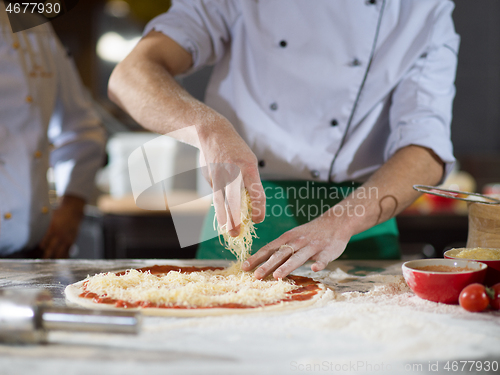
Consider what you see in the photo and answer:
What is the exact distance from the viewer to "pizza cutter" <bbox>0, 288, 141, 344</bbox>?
80 cm

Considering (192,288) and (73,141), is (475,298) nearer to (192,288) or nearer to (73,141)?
(192,288)

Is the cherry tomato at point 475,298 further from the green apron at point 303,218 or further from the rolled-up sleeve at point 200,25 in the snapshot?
the rolled-up sleeve at point 200,25

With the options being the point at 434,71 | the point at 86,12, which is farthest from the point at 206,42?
the point at 86,12

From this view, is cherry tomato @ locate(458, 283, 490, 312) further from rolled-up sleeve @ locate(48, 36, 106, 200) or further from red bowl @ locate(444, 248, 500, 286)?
rolled-up sleeve @ locate(48, 36, 106, 200)

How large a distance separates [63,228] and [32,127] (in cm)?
50

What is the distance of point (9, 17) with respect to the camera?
1.98 m

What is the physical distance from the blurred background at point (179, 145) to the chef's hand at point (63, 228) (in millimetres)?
494

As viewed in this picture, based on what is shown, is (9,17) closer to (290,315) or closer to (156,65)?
(156,65)

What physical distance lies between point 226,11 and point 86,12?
3837mm

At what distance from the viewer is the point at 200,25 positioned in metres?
1.66

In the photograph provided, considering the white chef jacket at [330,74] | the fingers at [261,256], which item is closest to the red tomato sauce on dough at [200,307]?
the fingers at [261,256]

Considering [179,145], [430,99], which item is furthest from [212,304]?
[179,145]

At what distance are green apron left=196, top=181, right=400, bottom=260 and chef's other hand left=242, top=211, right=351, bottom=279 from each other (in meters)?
0.24

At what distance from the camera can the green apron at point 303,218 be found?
1.63 m
